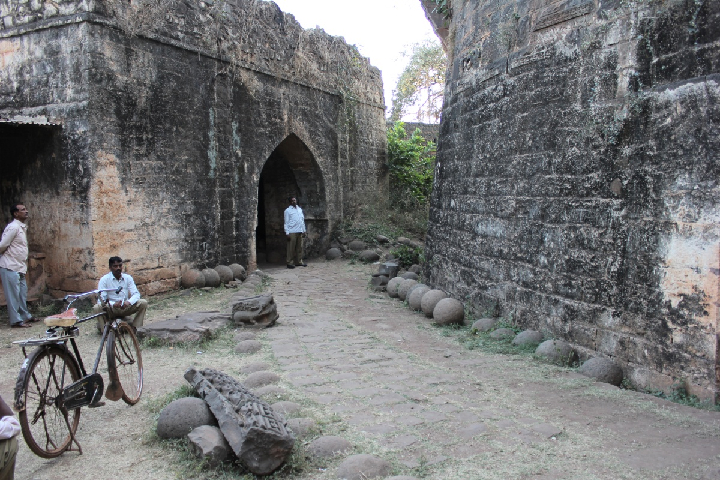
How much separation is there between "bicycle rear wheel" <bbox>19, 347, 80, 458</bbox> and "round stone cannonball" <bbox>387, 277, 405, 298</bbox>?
5.66m

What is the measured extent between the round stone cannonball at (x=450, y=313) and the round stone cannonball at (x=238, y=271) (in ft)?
15.2

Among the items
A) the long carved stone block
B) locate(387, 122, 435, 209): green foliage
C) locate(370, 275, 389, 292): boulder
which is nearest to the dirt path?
the long carved stone block

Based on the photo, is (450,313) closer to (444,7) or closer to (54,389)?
(54,389)

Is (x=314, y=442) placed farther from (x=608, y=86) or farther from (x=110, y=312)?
(x=608, y=86)

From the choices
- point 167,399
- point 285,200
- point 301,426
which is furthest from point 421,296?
point 285,200

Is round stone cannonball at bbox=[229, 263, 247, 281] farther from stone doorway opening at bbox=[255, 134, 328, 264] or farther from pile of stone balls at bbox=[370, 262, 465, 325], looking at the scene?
stone doorway opening at bbox=[255, 134, 328, 264]

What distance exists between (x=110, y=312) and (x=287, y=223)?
25.8ft

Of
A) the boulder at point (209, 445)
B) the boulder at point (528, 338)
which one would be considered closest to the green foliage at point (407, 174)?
the boulder at point (528, 338)

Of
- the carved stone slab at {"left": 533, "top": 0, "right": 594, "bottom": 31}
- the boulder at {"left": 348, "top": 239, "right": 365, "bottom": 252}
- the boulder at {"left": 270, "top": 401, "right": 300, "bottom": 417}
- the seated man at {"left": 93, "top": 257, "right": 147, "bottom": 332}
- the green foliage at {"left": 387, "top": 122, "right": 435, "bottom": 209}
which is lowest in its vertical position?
the boulder at {"left": 270, "top": 401, "right": 300, "bottom": 417}

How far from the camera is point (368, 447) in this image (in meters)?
3.45

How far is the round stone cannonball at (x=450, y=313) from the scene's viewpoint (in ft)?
21.9

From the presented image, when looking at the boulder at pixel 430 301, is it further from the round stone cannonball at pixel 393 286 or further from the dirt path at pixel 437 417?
the round stone cannonball at pixel 393 286

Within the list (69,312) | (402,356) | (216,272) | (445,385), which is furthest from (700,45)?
(216,272)

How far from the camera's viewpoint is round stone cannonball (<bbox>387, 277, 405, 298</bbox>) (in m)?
8.82
